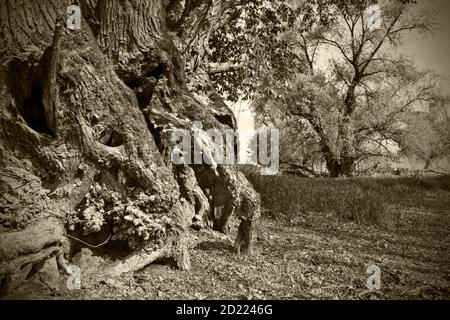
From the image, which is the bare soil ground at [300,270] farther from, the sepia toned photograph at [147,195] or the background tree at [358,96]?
the background tree at [358,96]

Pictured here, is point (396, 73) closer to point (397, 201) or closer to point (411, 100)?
point (411, 100)

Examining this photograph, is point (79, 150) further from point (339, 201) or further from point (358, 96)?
point (358, 96)

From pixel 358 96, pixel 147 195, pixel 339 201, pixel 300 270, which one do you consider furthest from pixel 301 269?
pixel 358 96

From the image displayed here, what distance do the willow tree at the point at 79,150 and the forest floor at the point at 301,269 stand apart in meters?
0.28

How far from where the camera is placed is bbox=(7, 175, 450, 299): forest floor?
10.8ft

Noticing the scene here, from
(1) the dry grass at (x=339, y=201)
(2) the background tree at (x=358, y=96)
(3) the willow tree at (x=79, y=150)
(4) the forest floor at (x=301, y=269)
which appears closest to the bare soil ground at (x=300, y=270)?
(4) the forest floor at (x=301, y=269)

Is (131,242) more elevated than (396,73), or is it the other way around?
(396,73)

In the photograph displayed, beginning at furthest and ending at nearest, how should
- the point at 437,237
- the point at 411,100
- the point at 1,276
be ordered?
the point at 411,100, the point at 437,237, the point at 1,276

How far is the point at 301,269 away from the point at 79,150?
2.86 metres

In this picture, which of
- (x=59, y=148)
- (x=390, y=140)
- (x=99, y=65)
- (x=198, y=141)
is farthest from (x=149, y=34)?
(x=390, y=140)

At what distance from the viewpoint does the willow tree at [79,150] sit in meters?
3.31

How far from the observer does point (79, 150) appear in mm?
3609

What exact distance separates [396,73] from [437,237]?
18.5 meters

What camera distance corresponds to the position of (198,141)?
4430 millimetres
